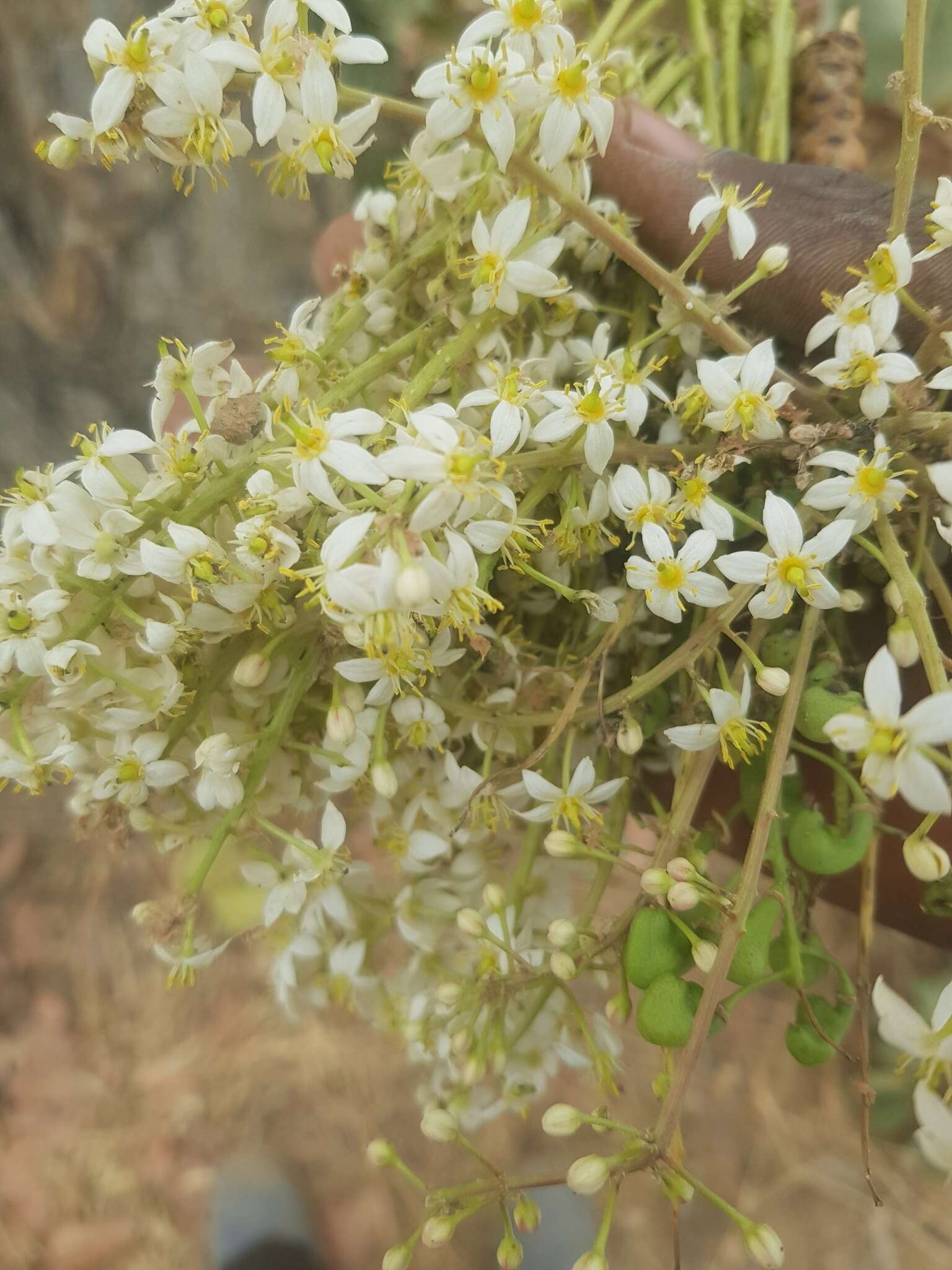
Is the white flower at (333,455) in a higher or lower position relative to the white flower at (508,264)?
lower

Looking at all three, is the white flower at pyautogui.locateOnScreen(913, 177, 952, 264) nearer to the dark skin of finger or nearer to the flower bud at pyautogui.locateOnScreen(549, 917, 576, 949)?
the dark skin of finger

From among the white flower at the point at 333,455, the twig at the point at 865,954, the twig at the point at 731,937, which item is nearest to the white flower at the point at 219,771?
the white flower at the point at 333,455

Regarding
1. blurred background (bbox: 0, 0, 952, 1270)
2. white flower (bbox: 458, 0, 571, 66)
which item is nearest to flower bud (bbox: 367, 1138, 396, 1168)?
white flower (bbox: 458, 0, 571, 66)

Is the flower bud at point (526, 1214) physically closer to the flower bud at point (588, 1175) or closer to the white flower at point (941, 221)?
the flower bud at point (588, 1175)

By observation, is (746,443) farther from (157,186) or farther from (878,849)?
(157,186)

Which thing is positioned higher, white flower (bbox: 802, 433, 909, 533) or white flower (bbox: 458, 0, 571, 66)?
A: white flower (bbox: 458, 0, 571, 66)

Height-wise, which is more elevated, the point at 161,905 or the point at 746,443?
the point at 746,443

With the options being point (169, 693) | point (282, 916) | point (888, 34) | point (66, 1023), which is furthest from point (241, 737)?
point (66, 1023)
